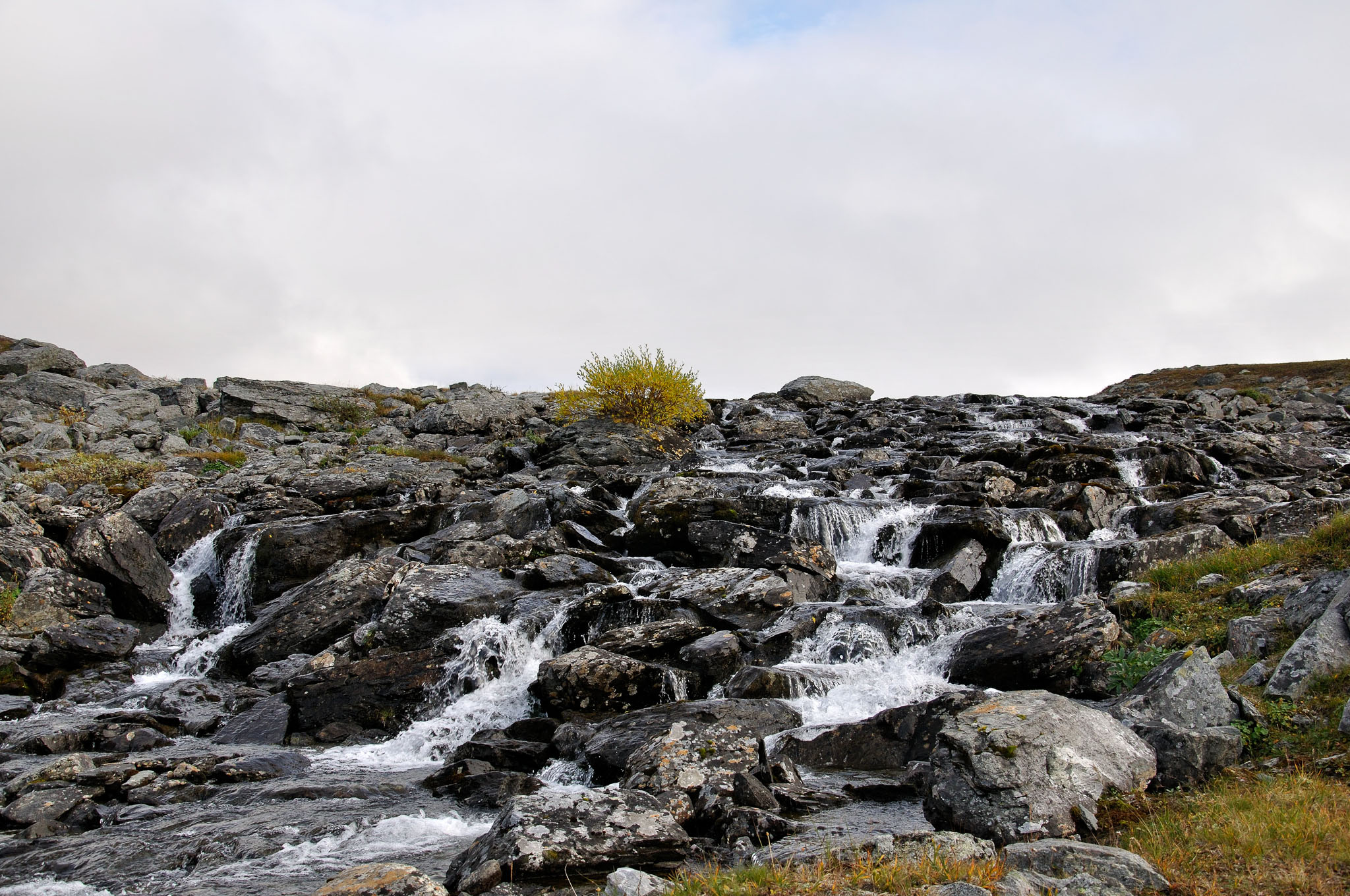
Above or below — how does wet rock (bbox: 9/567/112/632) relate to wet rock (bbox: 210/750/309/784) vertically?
above

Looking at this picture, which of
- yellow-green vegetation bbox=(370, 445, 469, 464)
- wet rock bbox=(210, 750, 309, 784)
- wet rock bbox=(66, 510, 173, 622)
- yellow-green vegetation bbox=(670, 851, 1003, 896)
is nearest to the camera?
yellow-green vegetation bbox=(670, 851, 1003, 896)

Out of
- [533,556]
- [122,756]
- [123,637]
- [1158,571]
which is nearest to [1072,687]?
[1158,571]

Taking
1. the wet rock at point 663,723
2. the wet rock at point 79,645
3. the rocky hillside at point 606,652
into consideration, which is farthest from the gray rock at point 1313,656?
the wet rock at point 79,645

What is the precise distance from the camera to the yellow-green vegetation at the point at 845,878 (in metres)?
5.10

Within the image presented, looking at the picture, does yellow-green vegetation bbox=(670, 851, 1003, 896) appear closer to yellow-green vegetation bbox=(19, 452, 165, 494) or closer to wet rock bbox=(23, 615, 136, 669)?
wet rock bbox=(23, 615, 136, 669)

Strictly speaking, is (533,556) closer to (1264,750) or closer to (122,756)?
(122,756)

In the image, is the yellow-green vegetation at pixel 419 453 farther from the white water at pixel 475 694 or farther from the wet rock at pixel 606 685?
the wet rock at pixel 606 685

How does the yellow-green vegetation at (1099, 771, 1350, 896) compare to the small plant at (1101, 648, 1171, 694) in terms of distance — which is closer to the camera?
the yellow-green vegetation at (1099, 771, 1350, 896)

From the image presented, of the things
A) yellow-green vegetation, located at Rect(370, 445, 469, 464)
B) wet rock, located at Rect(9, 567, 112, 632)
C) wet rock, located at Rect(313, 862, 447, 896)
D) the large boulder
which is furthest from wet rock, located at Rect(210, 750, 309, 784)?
yellow-green vegetation, located at Rect(370, 445, 469, 464)

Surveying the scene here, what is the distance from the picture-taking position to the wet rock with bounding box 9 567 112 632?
16328mm

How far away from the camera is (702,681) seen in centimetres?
1247

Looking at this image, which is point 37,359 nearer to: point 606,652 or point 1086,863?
point 606,652

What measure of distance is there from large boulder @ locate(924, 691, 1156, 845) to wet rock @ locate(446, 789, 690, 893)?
8.20ft

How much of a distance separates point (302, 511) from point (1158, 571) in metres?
20.7
